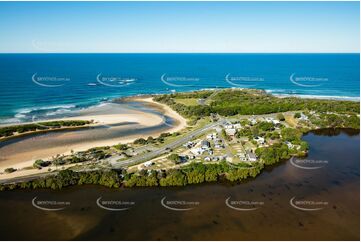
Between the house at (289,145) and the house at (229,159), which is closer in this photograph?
the house at (229,159)

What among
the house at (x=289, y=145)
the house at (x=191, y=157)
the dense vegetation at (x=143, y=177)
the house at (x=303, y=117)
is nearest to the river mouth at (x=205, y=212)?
the dense vegetation at (x=143, y=177)

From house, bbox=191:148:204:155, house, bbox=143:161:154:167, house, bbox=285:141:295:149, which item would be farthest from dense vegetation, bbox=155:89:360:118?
house, bbox=143:161:154:167

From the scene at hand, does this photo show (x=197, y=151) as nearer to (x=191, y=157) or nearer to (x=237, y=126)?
(x=191, y=157)

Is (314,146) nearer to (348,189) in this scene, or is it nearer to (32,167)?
(348,189)

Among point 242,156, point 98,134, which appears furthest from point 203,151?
point 98,134

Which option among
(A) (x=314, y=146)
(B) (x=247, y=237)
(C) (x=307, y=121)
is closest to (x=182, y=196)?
(B) (x=247, y=237)

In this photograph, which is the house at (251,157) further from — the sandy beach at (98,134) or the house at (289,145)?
the sandy beach at (98,134)
